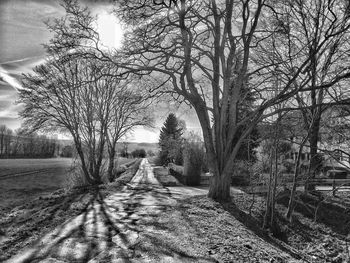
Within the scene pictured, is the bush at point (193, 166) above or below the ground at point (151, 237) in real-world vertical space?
above

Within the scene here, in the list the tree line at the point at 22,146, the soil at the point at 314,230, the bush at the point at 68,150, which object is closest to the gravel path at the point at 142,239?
the soil at the point at 314,230

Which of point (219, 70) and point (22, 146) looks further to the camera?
point (22, 146)

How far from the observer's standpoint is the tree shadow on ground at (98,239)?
4902 mm

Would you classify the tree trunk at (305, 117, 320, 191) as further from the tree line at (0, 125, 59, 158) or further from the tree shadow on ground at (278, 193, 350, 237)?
the tree line at (0, 125, 59, 158)

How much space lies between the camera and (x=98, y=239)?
590 cm

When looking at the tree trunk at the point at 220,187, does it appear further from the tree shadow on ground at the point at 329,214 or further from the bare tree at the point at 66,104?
the bare tree at the point at 66,104

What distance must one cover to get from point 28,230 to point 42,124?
33.0 feet

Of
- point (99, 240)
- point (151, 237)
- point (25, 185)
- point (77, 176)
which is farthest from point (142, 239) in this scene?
point (25, 185)

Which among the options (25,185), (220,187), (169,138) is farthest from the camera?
(169,138)

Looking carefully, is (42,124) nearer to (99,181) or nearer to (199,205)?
(99,181)

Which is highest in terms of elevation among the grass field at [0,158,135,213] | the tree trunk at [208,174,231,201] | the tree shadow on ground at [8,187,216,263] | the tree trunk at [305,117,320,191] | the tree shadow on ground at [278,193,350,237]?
the tree trunk at [305,117,320,191]

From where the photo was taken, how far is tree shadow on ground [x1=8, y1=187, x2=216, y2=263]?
4.90 meters

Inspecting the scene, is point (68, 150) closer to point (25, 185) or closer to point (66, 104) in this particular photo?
point (25, 185)

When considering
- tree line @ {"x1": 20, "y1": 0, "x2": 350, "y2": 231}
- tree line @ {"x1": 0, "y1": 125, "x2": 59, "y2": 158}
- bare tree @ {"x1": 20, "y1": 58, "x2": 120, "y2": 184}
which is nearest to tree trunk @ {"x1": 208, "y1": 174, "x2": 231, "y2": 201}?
tree line @ {"x1": 20, "y1": 0, "x2": 350, "y2": 231}
